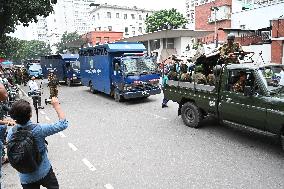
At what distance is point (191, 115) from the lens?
30.3 feet

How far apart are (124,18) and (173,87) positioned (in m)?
64.2

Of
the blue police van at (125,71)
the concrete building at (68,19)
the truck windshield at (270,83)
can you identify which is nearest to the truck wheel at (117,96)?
the blue police van at (125,71)

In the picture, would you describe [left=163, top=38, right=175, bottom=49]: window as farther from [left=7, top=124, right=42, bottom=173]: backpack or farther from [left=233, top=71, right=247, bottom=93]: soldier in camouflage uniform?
[left=7, top=124, right=42, bottom=173]: backpack

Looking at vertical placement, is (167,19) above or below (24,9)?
above

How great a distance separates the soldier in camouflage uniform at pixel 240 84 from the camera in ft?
23.5

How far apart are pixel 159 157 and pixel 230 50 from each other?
399 centimetres

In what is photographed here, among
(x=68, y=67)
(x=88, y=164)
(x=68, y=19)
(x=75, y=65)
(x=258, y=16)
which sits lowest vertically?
(x=88, y=164)

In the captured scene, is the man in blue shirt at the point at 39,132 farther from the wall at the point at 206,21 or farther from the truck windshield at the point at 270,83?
the wall at the point at 206,21

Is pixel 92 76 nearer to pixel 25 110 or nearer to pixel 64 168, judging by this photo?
pixel 64 168

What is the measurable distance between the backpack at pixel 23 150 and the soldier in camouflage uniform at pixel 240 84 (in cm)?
550

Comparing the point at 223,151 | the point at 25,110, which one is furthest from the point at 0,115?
the point at 223,151

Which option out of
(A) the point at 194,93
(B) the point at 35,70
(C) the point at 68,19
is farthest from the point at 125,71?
(C) the point at 68,19

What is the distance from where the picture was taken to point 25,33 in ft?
552

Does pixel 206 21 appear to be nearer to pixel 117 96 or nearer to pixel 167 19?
pixel 167 19
